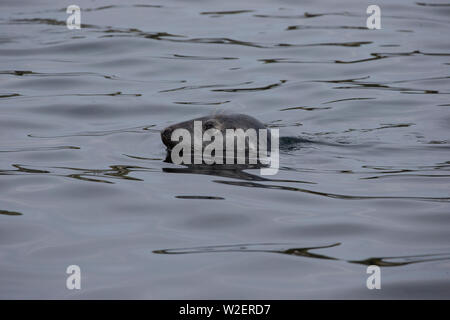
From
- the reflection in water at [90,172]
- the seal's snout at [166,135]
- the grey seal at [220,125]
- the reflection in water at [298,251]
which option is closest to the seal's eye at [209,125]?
the grey seal at [220,125]

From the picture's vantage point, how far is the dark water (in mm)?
5750

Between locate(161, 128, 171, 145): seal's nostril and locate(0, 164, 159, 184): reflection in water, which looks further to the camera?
locate(161, 128, 171, 145): seal's nostril

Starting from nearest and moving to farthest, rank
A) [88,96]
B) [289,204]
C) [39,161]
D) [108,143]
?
1. [289,204]
2. [39,161]
3. [108,143]
4. [88,96]

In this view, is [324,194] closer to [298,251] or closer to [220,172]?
[220,172]

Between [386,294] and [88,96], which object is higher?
[88,96]

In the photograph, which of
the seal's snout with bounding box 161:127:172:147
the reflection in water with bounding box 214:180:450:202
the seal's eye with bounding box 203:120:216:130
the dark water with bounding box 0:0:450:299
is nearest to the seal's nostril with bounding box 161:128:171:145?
the seal's snout with bounding box 161:127:172:147

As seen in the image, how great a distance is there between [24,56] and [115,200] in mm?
6841

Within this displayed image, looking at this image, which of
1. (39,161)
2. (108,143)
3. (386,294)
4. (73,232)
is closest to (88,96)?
(108,143)

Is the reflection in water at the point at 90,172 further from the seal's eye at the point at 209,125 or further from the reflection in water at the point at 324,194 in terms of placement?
the reflection in water at the point at 324,194

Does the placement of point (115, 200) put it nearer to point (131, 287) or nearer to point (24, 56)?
point (131, 287)

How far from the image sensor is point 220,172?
7836mm

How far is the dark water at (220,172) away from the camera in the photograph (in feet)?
18.9

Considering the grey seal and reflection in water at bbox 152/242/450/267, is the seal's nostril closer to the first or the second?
the grey seal

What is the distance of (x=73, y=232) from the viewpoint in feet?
21.0
